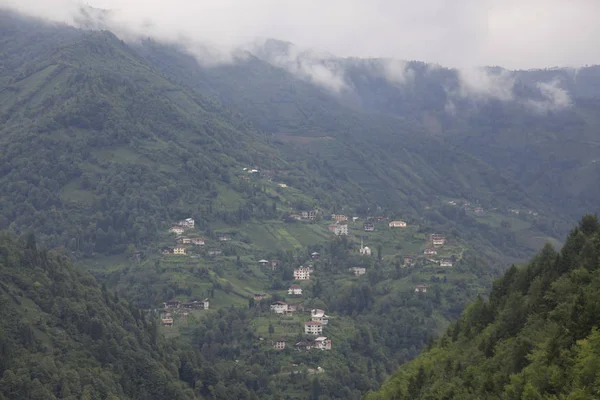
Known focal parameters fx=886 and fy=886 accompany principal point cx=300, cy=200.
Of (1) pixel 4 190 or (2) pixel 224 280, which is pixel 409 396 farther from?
(1) pixel 4 190

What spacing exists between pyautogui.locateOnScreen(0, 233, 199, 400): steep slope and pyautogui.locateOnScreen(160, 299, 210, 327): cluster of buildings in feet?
68.2

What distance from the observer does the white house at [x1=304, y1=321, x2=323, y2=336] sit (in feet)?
343

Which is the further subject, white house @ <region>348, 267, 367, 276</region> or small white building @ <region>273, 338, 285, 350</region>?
white house @ <region>348, 267, 367, 276</region>

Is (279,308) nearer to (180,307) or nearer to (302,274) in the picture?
(180,307)

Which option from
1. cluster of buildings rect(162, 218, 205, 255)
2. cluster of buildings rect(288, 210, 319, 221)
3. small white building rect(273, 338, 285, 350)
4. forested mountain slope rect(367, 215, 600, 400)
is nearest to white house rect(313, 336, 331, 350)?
small white building rect(273, 338, 285, 350)

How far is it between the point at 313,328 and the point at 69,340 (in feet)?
122

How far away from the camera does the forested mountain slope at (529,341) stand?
1283 inches

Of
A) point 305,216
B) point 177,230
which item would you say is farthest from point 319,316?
point 305,216

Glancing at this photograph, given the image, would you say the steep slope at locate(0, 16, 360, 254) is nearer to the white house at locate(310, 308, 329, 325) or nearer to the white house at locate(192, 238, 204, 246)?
the white house at locate(192, 238, 204, 246)

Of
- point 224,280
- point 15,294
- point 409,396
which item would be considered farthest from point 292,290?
point 409,396

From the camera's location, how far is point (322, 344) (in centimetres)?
10075

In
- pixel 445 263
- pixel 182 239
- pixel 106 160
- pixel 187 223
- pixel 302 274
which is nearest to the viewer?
pixel 302 274

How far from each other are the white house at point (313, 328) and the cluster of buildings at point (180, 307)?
48.3 ft

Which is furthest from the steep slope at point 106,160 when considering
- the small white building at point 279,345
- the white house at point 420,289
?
the small white building at point 279,345
